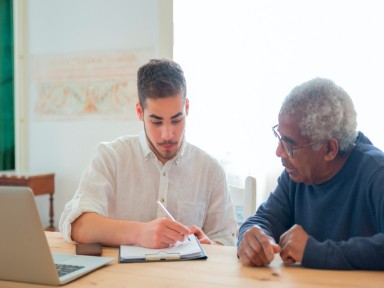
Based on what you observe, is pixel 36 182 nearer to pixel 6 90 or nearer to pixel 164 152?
pixel 6 90

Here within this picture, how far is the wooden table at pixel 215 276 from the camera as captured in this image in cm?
95

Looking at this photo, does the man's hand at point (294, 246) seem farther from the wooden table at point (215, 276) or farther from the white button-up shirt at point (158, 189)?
the white button-up shirt at point (158, 189)

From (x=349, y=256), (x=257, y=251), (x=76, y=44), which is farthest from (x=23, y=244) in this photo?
(x=76, y=44)

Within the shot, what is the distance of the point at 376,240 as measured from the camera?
3.54 feet

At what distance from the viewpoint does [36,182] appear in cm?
379

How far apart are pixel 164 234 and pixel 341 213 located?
54 centimetres

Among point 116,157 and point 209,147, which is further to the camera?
point 209,147

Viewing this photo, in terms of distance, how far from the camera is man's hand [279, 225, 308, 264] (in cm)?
110

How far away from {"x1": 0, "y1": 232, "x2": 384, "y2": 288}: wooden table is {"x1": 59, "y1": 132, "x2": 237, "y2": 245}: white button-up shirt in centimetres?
59

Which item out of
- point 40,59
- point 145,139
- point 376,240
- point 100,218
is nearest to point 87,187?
point 100,218

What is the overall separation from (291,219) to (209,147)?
182 cm

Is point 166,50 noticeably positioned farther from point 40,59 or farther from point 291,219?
point 291,219

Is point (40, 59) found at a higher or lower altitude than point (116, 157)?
higher

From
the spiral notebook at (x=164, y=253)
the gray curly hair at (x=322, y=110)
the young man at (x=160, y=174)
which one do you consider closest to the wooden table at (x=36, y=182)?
the young man at (x=160, y=174)
